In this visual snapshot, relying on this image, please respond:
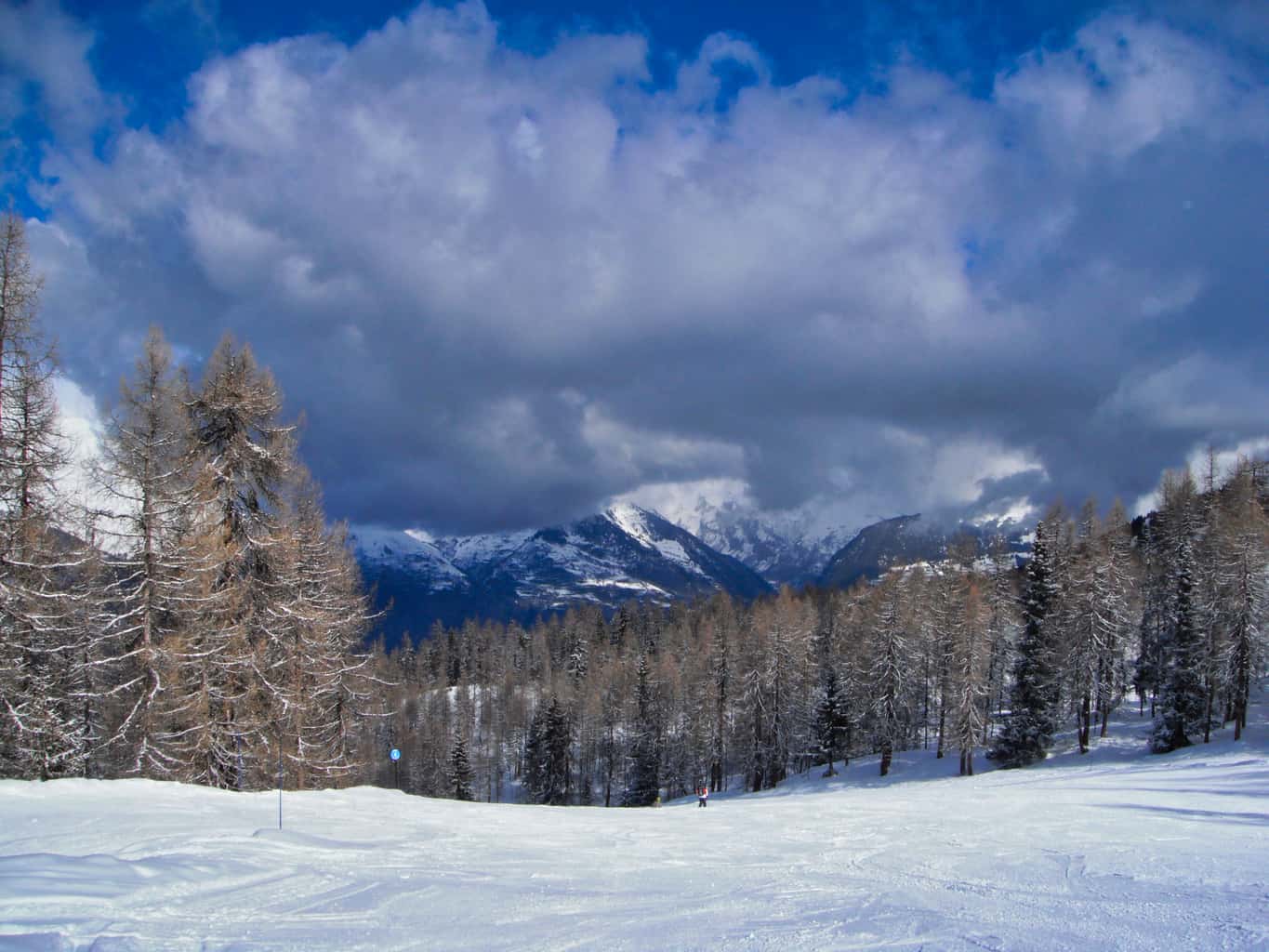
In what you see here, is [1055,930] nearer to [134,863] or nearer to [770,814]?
[134,863]

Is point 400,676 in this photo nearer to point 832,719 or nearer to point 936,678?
point 832,719

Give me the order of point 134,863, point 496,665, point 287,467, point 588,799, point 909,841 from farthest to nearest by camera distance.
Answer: point 496,665, point 588,799, point 287,467, point 909,841, point 134,863

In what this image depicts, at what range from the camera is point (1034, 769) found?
4272cm

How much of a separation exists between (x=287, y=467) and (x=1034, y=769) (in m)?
44.6

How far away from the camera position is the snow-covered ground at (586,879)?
679 cm

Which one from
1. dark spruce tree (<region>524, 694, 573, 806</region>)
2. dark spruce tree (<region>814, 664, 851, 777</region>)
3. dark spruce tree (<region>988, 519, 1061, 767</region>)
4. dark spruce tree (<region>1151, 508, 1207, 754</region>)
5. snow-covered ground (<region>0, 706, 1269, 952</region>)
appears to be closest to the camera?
snow-covered ground (<region>0, 706, 1269, 952</region>)

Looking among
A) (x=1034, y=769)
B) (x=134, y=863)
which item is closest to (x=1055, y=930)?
(x=134, y=863)

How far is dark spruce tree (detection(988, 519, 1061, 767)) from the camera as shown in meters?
44.9

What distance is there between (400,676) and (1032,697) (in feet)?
258

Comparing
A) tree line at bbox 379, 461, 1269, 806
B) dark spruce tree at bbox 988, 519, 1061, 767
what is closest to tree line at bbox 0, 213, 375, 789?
tree line at bbox 379, 461, 1269, 806

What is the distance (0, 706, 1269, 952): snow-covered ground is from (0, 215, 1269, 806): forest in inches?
225

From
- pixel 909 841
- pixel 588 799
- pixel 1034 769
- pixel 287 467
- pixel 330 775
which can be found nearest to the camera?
pixel 909 841

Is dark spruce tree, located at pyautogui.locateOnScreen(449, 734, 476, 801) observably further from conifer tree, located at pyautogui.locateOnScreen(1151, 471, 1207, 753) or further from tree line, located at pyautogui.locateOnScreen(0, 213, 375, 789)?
conifer tree, located at pyautogui.locateOnScreen(1151, 471, 1207, 753)

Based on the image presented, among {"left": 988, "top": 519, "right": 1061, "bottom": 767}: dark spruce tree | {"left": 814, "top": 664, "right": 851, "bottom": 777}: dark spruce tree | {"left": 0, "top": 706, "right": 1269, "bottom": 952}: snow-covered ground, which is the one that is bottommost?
{"left": 814, "top": 664, "right": 851, "bottom": 777}: dark spruce tree
